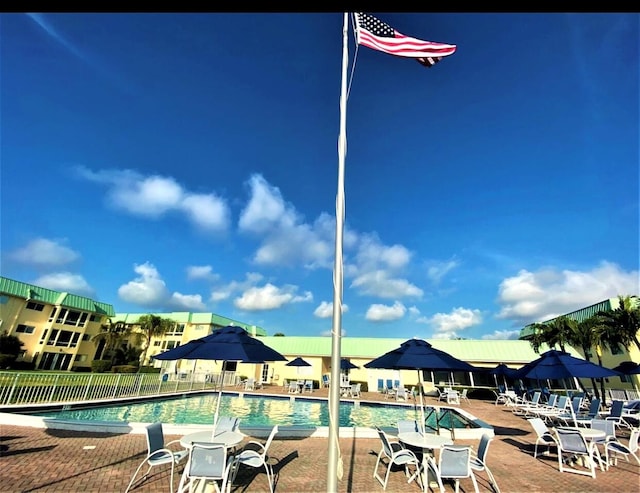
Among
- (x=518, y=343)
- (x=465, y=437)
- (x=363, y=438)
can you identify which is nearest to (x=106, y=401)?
(x=363, y=438)

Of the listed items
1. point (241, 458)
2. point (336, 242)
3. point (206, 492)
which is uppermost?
point (336, 242)

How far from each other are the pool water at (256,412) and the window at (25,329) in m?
26.5

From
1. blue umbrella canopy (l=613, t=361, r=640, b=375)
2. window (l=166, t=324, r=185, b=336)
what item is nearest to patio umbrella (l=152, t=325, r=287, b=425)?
blue umbrella canopy (l=613, t=361, r=640, b=375)

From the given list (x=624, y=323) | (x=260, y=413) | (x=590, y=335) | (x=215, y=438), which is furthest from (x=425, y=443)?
(x=590, y=335)

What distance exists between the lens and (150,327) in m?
43.2

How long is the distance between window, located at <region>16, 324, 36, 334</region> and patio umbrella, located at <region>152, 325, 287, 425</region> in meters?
40.4

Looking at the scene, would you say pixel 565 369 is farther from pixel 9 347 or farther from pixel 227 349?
pixel 9 347

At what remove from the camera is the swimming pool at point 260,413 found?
44.5 feet

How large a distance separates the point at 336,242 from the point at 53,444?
9.40 meters

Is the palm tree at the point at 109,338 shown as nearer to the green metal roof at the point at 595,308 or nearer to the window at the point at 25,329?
the window at the point at 25,329

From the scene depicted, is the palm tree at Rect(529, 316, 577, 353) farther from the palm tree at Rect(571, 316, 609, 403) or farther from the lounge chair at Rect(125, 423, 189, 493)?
the lounge chair at Rect(125, 423, 189, 493)
